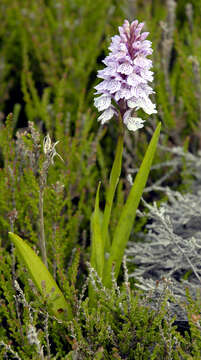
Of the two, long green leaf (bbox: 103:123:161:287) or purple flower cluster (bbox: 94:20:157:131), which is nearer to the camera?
purple flower cluster (bbox: 94:20:157:131)

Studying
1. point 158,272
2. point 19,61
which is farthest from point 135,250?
point 19,61

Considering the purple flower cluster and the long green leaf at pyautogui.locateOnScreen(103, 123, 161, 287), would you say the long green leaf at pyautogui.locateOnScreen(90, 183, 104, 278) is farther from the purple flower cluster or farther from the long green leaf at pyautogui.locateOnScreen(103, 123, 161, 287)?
the purple flower cluster

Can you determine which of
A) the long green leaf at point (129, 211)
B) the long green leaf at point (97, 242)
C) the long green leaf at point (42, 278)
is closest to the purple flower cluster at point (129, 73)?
the long green leaf at point (129, 211)

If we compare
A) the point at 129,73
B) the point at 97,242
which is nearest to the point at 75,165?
the point at 97,242

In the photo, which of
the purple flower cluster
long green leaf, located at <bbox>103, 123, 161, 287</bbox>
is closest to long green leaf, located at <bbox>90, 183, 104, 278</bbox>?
long green leaf, located at <bbox>103, 123, 161, 287</bbox>

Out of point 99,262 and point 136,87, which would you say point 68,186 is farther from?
point 136,87

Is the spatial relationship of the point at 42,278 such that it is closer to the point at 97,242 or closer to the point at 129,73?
the point at 97,242

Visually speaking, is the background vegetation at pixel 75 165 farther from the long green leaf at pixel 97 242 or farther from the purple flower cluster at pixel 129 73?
the purple flower cluster at pixel 129 73
